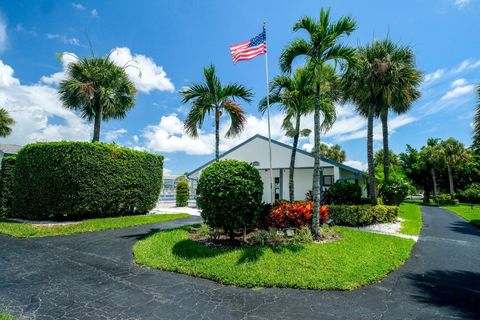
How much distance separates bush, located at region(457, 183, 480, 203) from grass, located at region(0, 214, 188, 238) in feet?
141

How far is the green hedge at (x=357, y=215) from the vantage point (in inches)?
462

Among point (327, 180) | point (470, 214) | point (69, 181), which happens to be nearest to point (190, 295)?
point (69, 181)

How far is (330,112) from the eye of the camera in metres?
10.8

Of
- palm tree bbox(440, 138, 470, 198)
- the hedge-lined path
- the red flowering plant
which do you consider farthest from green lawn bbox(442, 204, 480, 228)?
palm tree bbox(440, 138, 470, 198)

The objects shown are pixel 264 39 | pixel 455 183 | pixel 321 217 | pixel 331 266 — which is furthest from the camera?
pixel 455 183

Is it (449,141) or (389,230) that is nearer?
(389,230)

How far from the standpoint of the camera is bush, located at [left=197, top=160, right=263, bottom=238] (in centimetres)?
723

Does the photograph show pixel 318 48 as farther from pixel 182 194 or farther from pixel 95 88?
pixel 182 194

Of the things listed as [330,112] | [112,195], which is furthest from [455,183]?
[112,195]

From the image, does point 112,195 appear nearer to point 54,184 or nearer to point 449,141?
point 54,184

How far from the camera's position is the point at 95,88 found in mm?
15625

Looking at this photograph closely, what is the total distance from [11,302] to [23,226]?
838cm

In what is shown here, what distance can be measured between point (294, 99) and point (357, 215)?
20.0 feet

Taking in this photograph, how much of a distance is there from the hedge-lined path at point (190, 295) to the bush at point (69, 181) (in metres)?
5.53
